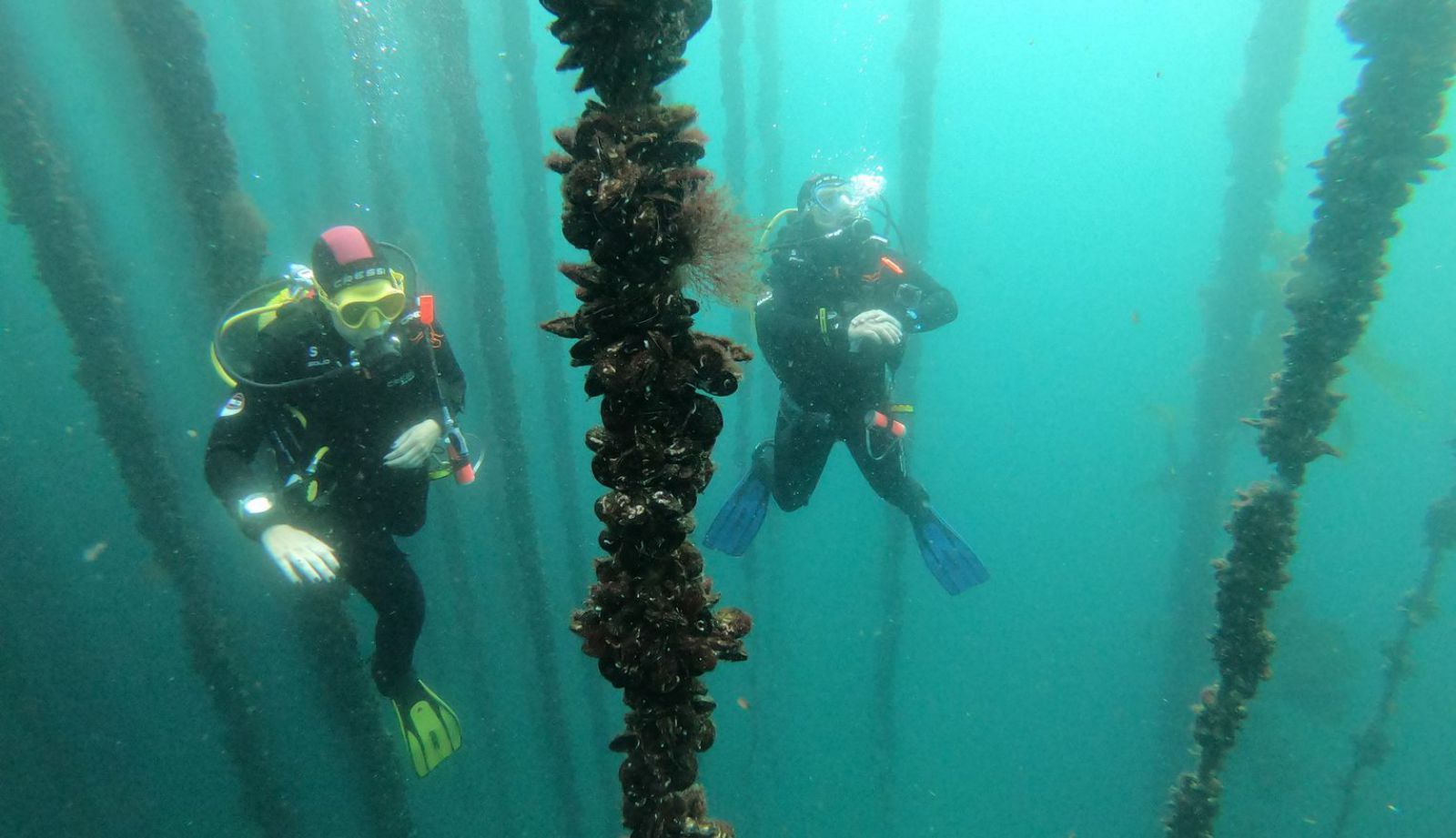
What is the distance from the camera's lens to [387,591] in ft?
17.6

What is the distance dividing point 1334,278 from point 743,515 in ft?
17.4

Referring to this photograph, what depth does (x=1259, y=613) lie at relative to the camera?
169 inches

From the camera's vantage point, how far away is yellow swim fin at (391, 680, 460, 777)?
577cm

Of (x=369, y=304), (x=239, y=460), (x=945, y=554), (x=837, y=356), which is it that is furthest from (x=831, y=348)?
(x=239, y=460)

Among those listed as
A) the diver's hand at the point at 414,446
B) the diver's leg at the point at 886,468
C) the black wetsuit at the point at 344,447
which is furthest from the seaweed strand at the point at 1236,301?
the diver's hand at the point at 414,446

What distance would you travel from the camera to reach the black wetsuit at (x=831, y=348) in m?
6.54

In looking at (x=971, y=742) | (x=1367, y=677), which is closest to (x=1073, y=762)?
(x=971, y=742)

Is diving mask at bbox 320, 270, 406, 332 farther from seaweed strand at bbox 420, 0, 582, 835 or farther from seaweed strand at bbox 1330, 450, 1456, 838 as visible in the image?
seaweed strand at bbox 1330, 450, 1456, 838

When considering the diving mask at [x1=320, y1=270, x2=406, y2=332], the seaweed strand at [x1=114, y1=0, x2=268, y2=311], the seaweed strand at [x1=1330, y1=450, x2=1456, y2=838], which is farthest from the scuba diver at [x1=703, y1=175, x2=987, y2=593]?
the seaweed strand at [x1=1330, y1=450, x2=1456, y2=838]

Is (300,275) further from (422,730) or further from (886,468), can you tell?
(886,468)

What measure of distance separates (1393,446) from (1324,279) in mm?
59770

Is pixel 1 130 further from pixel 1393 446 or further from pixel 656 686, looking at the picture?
pixel 1393 446

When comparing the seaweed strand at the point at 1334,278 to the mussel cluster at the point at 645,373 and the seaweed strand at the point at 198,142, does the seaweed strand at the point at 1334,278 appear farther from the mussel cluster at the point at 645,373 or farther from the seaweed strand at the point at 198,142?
the seaweed strand at the point at 198,142

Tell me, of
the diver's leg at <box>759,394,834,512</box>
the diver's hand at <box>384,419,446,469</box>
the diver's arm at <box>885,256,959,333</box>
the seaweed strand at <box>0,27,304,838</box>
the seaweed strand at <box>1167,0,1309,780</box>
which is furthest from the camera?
Result: the seaweed strand at <box>1167,0,1309,780</box>
